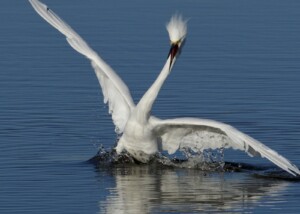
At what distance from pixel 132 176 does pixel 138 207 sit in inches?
103

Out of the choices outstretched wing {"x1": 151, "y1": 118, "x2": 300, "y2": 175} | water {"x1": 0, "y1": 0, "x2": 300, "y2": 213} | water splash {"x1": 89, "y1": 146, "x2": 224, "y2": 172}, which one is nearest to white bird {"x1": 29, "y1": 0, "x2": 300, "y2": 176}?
outstretched wing {"x1": 151, "y1": 118, "x2": 300, "y2": 175}

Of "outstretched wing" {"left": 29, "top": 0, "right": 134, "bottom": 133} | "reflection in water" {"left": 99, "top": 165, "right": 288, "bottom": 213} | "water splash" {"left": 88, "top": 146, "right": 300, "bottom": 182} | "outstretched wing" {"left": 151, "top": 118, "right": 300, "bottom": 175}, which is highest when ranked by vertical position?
"outstretched wing" {"left": 29, "top": 0, "right": 134, "bottom": 133}

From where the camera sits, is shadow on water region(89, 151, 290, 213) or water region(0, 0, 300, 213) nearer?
shadow on water region(89, 151, 290, 213)

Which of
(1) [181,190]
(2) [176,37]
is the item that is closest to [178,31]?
(2) [176,37]

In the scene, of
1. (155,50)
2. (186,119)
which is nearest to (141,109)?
(186,119)

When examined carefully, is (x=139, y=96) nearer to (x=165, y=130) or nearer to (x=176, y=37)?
(x=165, y=130)

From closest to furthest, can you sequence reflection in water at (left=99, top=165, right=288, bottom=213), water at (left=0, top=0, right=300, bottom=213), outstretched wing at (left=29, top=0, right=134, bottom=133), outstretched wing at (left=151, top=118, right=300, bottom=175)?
reflection in water at (left=99, top=165, right=288, bottom=213)
water at (left=0, top=0, right=300, bottom=213)
outstretched wing at (left=151, top=118, right=300, bottom=175)
outstretched wing at (left=29, top=0, right=134, bottom=133)

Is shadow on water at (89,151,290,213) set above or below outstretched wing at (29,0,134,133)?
below

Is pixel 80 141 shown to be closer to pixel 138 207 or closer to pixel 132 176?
pixel 132 176

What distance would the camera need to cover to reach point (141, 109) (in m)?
20.7

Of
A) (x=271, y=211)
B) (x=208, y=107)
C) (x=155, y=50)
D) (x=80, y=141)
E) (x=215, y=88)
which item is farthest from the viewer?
(x=155, y=50)

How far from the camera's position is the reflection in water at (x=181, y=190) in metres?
17.8

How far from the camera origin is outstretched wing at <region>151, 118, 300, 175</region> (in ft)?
63.8

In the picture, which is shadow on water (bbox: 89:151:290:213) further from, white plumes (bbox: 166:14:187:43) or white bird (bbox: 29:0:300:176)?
white plumes (bbox: 166:14:187:43)
